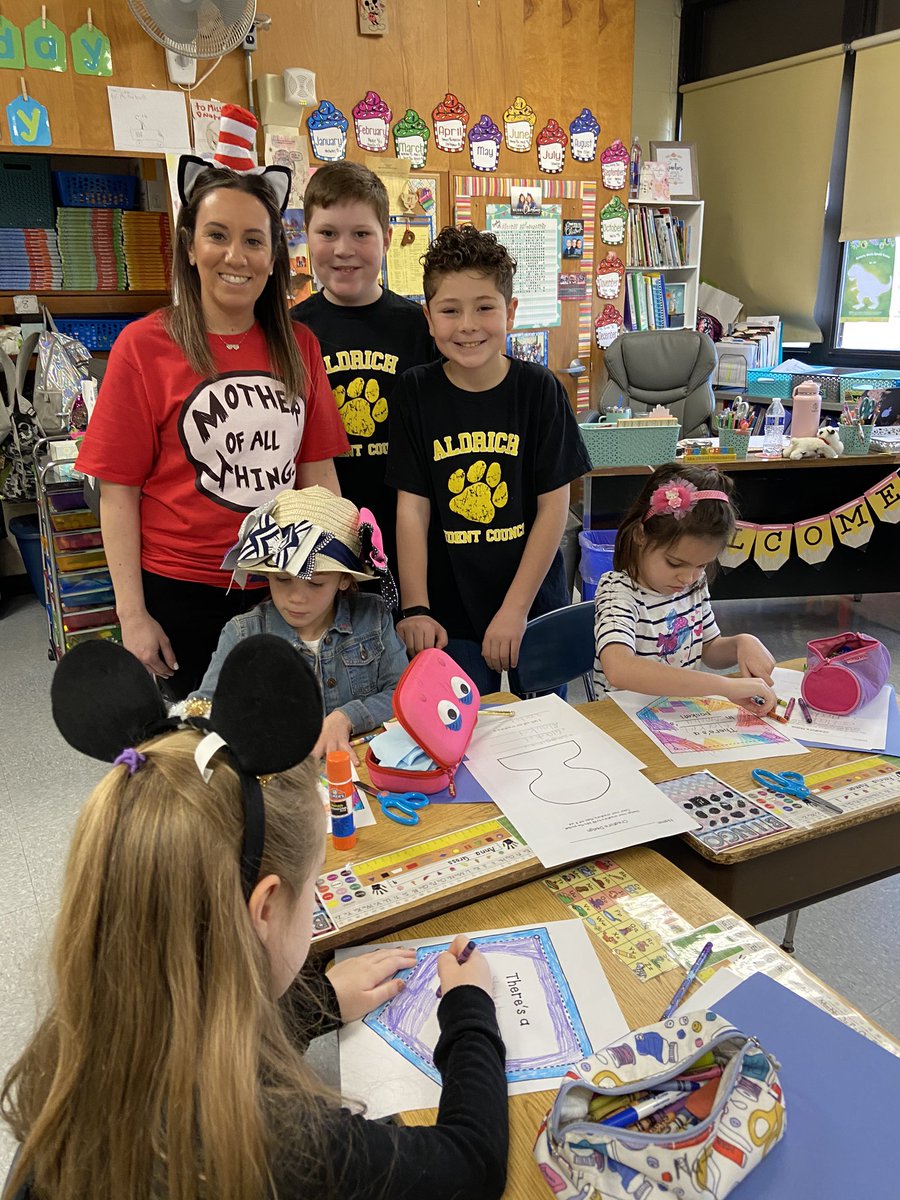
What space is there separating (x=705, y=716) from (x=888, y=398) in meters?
3.10

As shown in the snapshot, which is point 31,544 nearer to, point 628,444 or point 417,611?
point 628,444

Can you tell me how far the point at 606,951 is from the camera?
0.96 metres

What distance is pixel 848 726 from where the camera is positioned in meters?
1.46

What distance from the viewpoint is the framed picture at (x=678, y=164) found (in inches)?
215

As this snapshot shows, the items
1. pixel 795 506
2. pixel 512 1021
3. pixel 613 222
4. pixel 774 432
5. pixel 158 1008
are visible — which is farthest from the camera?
pixel 613 222

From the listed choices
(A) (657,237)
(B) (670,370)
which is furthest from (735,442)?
(A) (657,237)

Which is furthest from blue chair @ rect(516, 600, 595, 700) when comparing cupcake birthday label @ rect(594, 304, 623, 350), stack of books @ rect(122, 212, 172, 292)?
cupcake birthday label @ rect(594, 304, 623, 350)

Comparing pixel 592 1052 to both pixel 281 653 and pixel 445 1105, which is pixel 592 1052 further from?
pixel 281 653

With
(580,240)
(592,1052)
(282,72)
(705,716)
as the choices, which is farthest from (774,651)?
(282,72)

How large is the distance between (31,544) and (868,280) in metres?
5.13

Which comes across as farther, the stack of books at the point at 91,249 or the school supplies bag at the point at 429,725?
the stack of books at the point at 91,249

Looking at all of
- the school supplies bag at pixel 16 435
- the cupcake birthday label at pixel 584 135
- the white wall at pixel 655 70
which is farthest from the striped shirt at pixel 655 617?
the white wall at pixel 655 70

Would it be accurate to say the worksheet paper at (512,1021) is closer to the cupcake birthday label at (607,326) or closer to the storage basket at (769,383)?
the cupcake birthday label at (607,326)

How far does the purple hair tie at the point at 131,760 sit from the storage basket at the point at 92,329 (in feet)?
12.4
